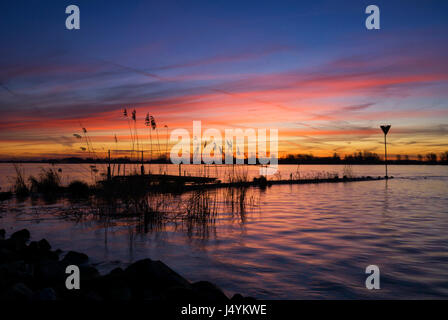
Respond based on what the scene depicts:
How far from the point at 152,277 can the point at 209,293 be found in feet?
3.59

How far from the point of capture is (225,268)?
630 cm

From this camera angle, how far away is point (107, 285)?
4.46 meters

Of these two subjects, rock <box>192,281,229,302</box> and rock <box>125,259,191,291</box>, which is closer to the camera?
rock <box>192,281,229,302</box>

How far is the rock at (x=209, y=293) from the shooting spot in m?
4.00

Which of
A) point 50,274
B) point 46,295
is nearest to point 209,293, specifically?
point 46,295

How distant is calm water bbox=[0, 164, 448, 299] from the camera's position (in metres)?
5.44

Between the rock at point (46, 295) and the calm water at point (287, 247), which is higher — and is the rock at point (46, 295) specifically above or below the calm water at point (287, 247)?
above

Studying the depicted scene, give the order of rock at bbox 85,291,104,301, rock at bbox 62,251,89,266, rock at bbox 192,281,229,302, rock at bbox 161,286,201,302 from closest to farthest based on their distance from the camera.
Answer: rock at bbox 85,291,104,301
rock at bbox 161,286,201,302
rock at bbox 192,281,229,302
rock at bbox 62,251,89,266

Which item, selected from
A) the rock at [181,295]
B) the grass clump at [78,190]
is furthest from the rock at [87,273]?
the grass clump at [78,190]

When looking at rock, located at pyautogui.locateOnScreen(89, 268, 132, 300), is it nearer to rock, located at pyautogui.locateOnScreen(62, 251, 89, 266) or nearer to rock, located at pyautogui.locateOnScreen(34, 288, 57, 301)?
rock, located at pyautogui.locateOnScreen(34, 288, 57, 301)

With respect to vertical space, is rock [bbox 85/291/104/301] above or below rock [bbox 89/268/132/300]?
above

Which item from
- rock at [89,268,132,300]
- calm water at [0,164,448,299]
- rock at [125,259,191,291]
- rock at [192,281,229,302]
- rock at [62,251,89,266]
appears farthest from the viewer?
rock at [62,251,89,266]

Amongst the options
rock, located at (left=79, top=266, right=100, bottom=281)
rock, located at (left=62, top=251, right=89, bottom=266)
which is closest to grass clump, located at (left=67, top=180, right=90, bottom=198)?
rock, located at (left=62, top=251, right=89, bottom=266)

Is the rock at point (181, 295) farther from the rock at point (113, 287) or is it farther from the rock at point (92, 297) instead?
the rock at point (92, 297)
